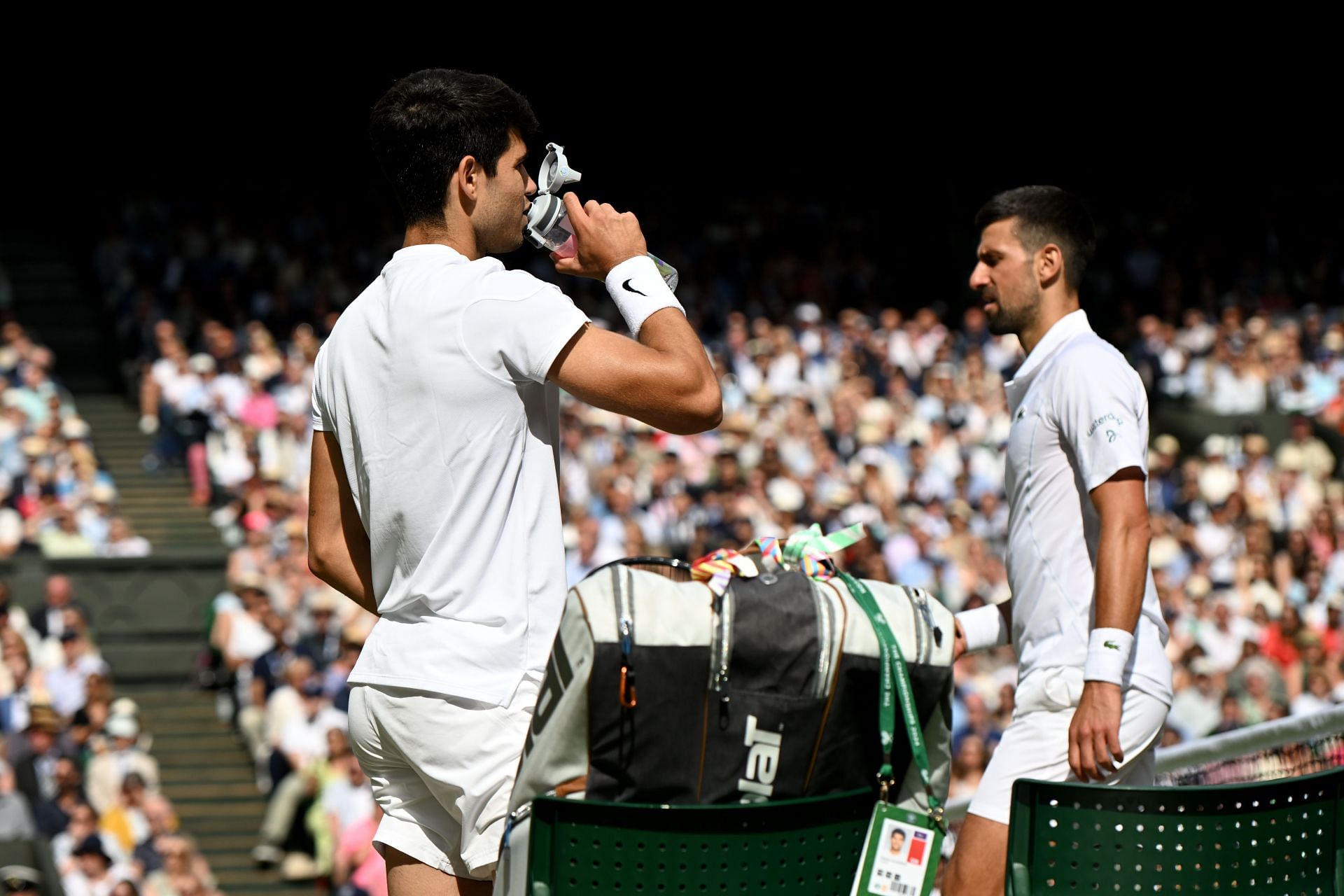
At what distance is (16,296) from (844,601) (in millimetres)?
20464

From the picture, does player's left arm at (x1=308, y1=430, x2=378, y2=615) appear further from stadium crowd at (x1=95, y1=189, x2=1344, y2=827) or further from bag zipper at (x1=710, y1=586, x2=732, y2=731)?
stadium crowd at (x1=95, y1=189, x2=1344, y2=827)

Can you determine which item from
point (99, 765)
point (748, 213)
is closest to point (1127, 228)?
point (748, 213)

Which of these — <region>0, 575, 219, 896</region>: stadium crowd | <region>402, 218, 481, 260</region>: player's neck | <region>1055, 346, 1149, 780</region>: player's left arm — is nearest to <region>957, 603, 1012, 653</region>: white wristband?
<region>1055, 346, 1149, 780</region>: player's left arm

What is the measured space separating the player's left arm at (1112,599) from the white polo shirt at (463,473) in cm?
110

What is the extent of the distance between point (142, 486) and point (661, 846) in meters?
15.9

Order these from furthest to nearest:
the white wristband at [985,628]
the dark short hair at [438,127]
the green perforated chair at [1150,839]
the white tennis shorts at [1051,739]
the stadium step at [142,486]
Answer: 1. the stadium step at [142,486]
2. the white wristband at [985,628]
3. the white tennis shorts at [1051,739]
4. the green perforated chair at [1150,839]
5. the dark short hair at [438,127]

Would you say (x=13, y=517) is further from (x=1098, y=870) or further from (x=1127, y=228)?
(x=1127, y=228)

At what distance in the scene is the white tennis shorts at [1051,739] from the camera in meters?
3.57

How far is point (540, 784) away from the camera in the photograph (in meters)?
2.64

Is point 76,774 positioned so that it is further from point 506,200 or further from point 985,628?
point 506,200

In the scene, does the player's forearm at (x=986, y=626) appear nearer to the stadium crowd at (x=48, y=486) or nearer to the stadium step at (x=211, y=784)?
the stadium step at (x=211, y=784)

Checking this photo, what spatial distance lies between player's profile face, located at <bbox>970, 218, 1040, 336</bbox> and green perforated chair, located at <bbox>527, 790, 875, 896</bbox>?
1.51 m

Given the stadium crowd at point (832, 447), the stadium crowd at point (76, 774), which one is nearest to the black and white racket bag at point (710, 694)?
the stadium crowd at point (76, 774)

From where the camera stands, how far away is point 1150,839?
295 cm
